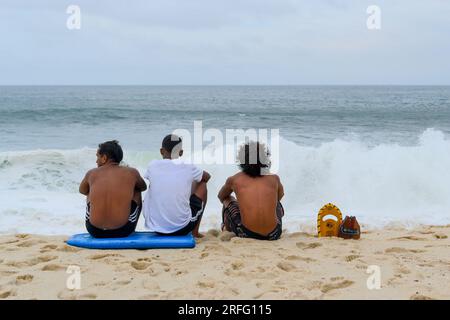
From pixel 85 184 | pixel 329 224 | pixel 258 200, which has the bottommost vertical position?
pixel 329 224

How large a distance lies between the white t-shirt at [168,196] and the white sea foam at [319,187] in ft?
5.41

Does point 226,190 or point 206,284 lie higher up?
point 226,190

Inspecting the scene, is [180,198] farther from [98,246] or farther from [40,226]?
[40,226]

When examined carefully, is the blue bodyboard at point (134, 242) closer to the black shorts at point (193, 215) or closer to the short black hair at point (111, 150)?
the black shorts at point (193, 215)

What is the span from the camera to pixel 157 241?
4.44 m

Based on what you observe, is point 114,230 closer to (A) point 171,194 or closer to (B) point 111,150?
(A) point 171,194

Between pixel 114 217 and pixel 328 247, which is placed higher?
pixel 114 217

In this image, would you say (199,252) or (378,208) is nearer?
(199,252)

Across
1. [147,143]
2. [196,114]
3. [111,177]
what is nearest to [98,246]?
[111,177]

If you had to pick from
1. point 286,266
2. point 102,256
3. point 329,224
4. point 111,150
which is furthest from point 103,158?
point 329,224

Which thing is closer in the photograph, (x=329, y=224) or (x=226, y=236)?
(x=226, y=236)

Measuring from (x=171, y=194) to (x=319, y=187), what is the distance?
13.3ft

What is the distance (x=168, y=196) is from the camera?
465cm
